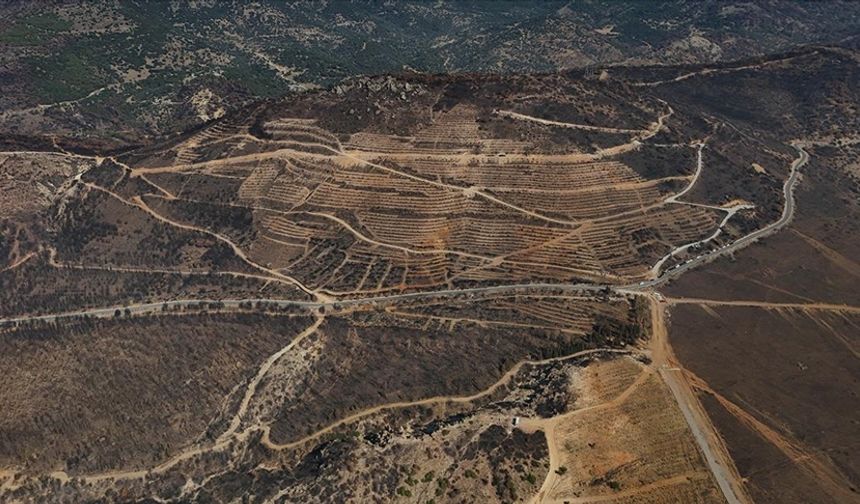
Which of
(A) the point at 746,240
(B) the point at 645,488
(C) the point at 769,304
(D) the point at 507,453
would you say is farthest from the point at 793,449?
(A) the point at 746,240

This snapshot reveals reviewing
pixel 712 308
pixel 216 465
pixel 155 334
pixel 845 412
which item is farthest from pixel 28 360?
pixel 845 412

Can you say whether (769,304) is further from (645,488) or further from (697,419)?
(645,488)

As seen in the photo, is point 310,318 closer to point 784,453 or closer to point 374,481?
point 374,481

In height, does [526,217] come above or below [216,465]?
above

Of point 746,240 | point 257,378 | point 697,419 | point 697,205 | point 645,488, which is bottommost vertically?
point 257,378

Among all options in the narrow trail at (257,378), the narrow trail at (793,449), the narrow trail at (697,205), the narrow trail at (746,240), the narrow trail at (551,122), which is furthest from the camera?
the narrow trail at (551,122)

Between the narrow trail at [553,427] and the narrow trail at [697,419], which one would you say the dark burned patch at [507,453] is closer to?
the narrow trail at [553,427]

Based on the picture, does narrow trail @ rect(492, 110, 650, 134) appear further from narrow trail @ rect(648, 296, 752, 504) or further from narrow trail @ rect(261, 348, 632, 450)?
narrow trail @ rect(261, 348, 632, 450)

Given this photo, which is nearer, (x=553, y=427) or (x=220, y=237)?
(x=553, y=427)

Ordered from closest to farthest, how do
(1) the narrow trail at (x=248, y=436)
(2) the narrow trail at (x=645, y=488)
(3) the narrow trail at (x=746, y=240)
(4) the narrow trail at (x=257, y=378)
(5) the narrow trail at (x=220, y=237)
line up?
1. (2) the narrow trail at (x=645, y=488)
2. (1) the narrow trail at (x=248, y=436)
3. (4) the narrow trail at (x=257, y=378)
4. (3) the narrow trail at (x=746, y=240)
5. (5) the narrow trail at (x=220, y=237)

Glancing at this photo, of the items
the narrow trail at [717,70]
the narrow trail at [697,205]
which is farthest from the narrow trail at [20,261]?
the narrow trail at [717,70]

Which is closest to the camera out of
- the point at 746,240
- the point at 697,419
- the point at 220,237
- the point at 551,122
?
the point at 697,419
